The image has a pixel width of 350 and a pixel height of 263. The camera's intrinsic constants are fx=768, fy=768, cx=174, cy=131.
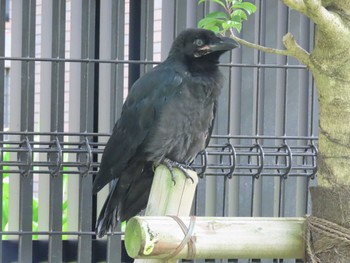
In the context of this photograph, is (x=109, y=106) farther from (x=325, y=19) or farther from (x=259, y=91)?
(x=325, y=19)

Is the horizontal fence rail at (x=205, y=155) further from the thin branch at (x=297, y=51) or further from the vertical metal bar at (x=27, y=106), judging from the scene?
the thin branch at (x=297, y=51)

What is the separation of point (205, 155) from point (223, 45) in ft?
2.19

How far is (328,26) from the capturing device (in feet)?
6.87

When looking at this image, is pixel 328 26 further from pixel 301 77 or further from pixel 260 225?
pixel 301 77

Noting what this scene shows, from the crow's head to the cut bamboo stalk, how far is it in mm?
1564

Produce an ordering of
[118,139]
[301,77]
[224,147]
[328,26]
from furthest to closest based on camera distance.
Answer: [301,77] < [224,147] < [118,139] < [328,26]

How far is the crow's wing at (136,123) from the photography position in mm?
3543

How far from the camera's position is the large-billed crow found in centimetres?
356

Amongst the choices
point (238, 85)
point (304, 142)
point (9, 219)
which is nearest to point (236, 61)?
point (238, 85)

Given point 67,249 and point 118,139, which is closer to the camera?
point 118,139

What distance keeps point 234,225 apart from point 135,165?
1.56 m

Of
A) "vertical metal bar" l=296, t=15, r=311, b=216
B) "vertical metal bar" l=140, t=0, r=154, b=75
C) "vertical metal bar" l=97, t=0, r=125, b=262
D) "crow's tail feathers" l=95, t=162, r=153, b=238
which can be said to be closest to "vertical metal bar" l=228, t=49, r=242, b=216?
"vertical metal bar" l=296, t=15, r=311, b=216

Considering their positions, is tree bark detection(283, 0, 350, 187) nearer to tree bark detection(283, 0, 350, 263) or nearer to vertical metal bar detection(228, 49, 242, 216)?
tree bark detection(283, 0, 350, 263)

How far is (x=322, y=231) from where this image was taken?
2150mm
